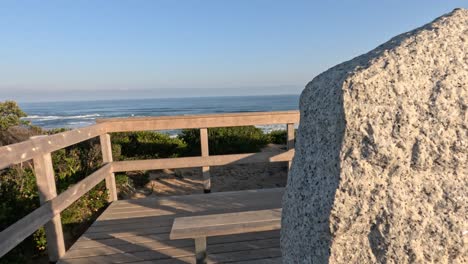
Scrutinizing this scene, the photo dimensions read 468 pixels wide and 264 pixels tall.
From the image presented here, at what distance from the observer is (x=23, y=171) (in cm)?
398

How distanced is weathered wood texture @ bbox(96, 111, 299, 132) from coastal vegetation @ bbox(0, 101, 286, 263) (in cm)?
93

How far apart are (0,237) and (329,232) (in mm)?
1963

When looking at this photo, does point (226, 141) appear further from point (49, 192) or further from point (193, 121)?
point (49, 192)

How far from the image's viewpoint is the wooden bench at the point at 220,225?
2.22m

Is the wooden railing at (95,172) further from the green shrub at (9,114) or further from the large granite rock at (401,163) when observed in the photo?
the green shrub at (9,114)

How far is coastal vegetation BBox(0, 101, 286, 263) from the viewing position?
3.34m

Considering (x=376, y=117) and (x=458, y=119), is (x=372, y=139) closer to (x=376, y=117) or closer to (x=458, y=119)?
(x=376, y=117)

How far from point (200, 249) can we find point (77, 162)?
3.35m

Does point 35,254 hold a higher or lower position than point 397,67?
lower

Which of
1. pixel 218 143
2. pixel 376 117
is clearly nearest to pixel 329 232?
pixel 376 117

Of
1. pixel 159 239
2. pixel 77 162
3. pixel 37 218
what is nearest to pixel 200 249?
pixel 159 239

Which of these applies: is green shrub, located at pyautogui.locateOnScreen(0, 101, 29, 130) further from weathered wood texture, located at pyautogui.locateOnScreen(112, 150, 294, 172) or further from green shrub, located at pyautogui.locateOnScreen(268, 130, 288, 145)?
green shrub, located at pyautogui.locateOnScreen(268, 130, 288, 145)

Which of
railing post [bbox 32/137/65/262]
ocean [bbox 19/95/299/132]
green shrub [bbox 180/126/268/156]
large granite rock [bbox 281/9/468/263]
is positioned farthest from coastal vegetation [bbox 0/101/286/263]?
ocean [bbox 19/95/299/132]

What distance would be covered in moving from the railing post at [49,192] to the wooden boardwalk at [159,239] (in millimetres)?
103
